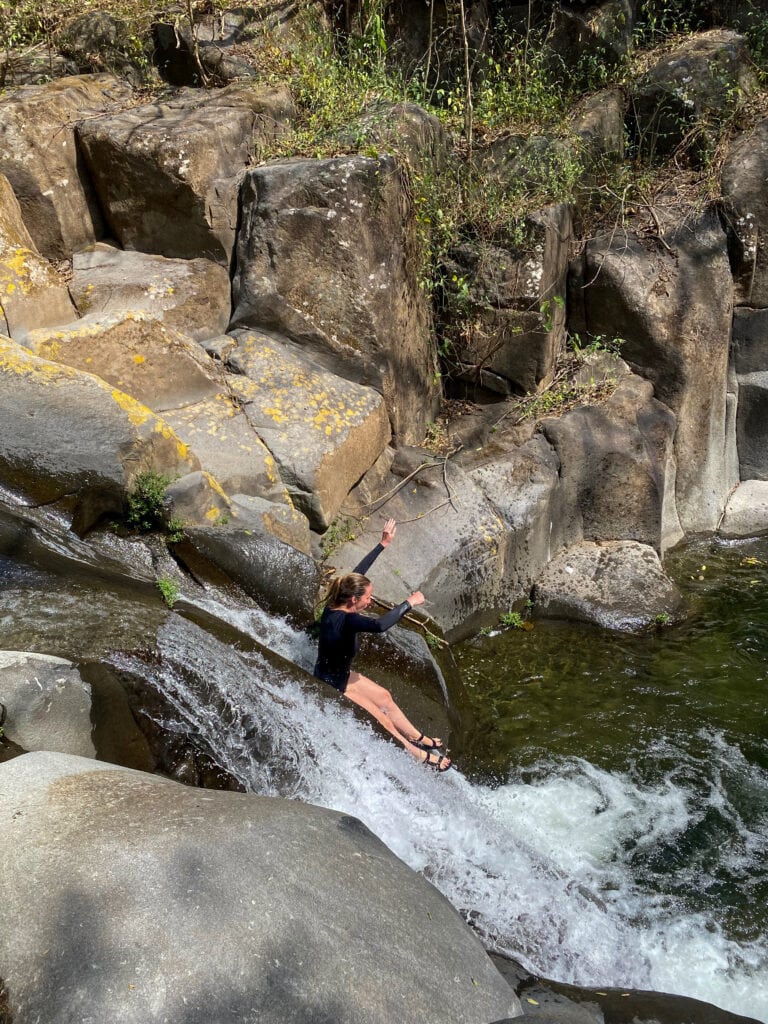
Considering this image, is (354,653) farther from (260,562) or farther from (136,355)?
(136,355)

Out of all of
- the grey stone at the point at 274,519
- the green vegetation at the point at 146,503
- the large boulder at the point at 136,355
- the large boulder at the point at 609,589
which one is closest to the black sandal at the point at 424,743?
the grey stone at the point at 274,519

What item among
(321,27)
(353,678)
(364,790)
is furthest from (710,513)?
(321,27)

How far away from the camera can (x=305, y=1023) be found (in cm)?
254

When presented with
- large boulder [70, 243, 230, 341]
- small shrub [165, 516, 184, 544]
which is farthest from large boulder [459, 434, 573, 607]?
small shrub [165, 516, 184, 544]

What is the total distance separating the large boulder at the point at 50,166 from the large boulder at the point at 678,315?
15.3 ft

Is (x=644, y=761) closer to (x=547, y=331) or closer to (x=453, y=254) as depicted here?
(x=547, y=331)

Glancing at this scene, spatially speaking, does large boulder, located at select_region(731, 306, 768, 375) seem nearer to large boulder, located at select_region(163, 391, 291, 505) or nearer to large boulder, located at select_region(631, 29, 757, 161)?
Answer: large boulder, located at select_region(631, 29, 757, 161)

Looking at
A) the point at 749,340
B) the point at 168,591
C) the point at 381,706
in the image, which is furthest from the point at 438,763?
the point at 749,340

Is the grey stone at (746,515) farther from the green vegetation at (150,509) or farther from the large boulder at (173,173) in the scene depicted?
the green vegetation at (150,509)

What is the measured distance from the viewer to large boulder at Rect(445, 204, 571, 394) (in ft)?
25.8

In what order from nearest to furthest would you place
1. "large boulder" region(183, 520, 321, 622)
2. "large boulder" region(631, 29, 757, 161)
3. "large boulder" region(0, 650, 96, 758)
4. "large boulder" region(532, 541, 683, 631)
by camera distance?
"large boulder" region(0, 650, 96, 758), "large boulder" region(183, 520, 321, 622), "large boulder" region(532, 541, 683, 631), "large boulder" region(631, 29, 757, 161)

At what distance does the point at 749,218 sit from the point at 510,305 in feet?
8.49

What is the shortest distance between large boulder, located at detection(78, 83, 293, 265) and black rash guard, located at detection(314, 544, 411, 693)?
3.92m

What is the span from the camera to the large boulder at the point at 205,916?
2.48m
